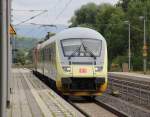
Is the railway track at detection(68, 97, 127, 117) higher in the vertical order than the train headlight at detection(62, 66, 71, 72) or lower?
lower

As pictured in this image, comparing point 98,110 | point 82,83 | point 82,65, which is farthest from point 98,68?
point 98,110

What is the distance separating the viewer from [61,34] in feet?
70.8

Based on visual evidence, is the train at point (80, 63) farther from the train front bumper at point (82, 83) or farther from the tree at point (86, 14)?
the tree at point (86, 14)

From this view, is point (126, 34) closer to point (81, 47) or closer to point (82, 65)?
point (81, 47)

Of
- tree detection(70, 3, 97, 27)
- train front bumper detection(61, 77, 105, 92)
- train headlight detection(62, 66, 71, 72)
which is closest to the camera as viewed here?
train front bumper detection(61, 77, 105, 92)

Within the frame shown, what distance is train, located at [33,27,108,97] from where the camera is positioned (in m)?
19.9

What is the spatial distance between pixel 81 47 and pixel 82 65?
983 millimetres

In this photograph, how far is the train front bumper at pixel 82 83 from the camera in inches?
781

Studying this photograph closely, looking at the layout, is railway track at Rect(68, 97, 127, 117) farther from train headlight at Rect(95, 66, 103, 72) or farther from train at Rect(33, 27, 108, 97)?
train headlight at Rect(95, 66, 103, 72)

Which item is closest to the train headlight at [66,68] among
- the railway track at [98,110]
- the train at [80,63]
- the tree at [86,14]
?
the train at [80,63]

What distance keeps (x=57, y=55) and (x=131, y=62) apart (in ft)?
177

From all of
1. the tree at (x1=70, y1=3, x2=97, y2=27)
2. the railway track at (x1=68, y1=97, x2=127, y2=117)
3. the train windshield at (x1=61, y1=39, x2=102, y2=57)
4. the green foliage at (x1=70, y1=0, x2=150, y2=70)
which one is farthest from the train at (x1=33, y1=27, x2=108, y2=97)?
the tree at (x1=70, y1=3, x2=97, y2=27)

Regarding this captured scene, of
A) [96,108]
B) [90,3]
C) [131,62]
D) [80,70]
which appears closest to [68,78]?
[80,70]

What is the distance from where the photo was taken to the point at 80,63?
2012 centimetres
